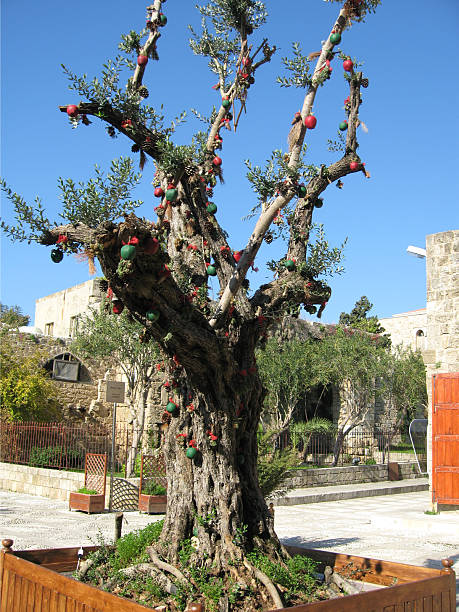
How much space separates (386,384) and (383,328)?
56.6 feet

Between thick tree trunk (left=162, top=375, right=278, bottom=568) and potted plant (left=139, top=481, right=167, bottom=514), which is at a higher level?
thick tree trunk (left=162, top=375, right=278, bottom=568)

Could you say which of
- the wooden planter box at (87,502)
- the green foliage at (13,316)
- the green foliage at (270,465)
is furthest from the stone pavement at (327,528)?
the green foliage at (13,316)

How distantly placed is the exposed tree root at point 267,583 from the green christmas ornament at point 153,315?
6.64 feet

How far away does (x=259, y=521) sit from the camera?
16.8ft

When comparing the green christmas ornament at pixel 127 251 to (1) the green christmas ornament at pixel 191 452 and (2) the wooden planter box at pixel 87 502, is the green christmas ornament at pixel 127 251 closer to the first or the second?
(1) the green christmas ornament at pixel 191 452

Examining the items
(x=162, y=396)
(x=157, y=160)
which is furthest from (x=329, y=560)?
(x=162, y=396)

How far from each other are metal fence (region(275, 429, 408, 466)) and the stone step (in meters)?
1.90

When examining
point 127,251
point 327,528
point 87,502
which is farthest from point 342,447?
point 127,251

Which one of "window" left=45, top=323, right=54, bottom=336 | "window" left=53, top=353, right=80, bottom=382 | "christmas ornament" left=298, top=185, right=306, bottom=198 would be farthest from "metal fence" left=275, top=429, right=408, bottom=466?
"christmas ornament" left=298, top=185, right=306, bottom=198

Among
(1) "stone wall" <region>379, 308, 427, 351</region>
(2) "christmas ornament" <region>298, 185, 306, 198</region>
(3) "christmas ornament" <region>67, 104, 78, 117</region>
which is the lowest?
(2) "christmas ornament" <region>298, 185, 306, 198</region>

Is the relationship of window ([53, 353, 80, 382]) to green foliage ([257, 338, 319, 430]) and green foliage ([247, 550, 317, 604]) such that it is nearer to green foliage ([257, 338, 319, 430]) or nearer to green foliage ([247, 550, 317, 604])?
green foliage ([257, 338, 319, 430])

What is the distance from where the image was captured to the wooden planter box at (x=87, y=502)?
38.5 feet

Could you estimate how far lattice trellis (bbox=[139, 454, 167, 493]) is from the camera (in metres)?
12.3

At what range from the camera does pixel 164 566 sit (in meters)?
4.66
